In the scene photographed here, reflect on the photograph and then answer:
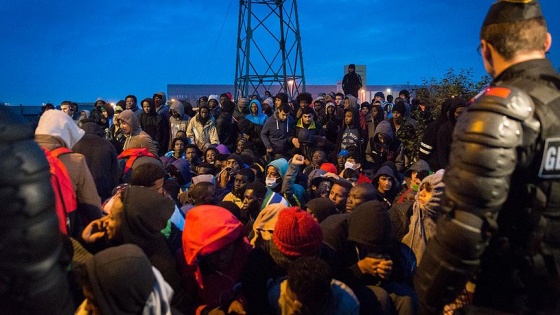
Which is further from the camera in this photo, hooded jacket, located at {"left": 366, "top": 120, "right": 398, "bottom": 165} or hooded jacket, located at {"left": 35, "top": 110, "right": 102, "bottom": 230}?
hooded jacket, located at {"left": 366, "top": 120, "right": 398, "bottom": 165}

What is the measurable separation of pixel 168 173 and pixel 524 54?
574 centimetres

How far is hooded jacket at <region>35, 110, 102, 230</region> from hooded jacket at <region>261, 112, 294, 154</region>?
18.2 ft

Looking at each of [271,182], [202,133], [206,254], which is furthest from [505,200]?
[202,133]

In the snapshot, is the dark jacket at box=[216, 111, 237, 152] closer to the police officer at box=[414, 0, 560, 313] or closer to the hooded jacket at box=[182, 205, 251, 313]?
the hooded jacket at box=[182, 205, 251, 313]

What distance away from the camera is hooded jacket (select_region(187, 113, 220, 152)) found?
31.4 ft

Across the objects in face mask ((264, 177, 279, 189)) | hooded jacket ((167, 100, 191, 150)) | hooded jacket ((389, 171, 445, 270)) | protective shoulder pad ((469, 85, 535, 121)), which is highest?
protective shoulder pad ((469, 85, 535, 121))

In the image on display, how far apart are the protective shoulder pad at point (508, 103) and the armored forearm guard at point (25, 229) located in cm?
153

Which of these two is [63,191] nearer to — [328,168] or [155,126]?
[328,168]

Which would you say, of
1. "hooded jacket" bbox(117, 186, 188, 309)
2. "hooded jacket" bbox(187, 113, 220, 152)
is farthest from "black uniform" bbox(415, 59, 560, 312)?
"hooded jacket" bbox(187, 113, 220, 152)

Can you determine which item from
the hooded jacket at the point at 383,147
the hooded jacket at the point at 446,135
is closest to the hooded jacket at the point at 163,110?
the hooded jacket at the point at 383,147

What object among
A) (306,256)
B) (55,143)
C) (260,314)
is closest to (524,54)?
(306,256)

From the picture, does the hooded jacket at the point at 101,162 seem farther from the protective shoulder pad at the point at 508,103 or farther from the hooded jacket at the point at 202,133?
the hooded jacket at the point at 202,133

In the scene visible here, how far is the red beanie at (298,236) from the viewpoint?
3455 mm

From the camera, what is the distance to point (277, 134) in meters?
9.44
